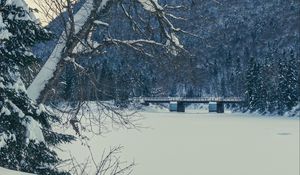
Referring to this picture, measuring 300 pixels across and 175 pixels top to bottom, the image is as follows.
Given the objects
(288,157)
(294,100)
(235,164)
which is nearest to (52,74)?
(235,164)

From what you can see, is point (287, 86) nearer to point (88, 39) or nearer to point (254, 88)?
point (254, 88)

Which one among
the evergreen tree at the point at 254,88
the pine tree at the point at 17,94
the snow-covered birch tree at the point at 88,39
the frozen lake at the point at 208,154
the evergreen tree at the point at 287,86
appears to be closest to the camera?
the pine tree at the point at 17,94

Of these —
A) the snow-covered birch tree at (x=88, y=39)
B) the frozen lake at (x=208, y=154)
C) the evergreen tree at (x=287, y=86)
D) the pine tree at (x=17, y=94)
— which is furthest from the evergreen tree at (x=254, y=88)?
the pine tree at (x=17, y=94)

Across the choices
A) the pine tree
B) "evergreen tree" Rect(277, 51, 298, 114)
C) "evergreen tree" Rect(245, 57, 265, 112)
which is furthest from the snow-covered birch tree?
"evergreen tree" Rect(245, 57, 265, 112)

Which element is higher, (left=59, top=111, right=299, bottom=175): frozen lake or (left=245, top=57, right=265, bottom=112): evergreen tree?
(left=245, top=57, right=265, bottom=112): evergreen tree

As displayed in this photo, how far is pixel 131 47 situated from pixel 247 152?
20206 mm

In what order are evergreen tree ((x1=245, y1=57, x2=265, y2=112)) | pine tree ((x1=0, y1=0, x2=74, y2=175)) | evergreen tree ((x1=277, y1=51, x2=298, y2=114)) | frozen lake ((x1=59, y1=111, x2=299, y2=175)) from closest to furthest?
pine tree ((x1=0, y1=0, x2=74, y2=175)) → frozen lake ((x1=59, y1=111, x2=299, y2=175)) → evergreen tree ((x1=277, y1=51, x2=298, y2=114)) → evergreen tree ((x1=245, y1=57, x2=265, y2=112))

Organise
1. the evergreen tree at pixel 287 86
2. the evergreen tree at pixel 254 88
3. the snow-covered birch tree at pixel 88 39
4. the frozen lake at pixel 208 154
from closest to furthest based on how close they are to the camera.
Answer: the snow-covered birch tree at pixel 88 39 → the frozen lake at pixel 208 154 → the evergreen tree at pixel 287 86 → the evergreen tree at pixel 254 88

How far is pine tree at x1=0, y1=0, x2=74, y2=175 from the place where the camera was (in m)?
6.42

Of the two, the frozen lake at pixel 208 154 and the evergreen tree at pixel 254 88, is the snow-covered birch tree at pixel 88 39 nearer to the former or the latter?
the frozen lake at pixel 208 154

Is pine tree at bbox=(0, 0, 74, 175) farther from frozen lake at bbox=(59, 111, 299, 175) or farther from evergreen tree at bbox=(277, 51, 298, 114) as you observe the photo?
evergreen tree at bbox=(277, 51, 298, 114)

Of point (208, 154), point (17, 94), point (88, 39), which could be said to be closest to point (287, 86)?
point (208, 154)

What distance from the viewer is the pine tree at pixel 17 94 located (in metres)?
6.42

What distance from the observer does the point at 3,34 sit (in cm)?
627
